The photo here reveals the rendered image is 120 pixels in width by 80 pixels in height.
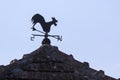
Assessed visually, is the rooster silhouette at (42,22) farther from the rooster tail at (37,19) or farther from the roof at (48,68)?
the roof at (48,68)

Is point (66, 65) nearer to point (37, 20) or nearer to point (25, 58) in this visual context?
point (25, 58)

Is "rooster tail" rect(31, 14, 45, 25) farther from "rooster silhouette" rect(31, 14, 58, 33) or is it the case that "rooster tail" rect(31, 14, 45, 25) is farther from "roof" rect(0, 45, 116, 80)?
"roof" rect(0, 45, 116, 80)

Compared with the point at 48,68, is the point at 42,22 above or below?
above

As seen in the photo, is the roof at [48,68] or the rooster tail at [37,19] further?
the rooster tail at [37,19]

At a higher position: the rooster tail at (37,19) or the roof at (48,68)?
the rooster tail at (37,19)

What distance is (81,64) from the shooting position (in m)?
18.0

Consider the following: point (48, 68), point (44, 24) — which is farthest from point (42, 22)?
point (48, 68)

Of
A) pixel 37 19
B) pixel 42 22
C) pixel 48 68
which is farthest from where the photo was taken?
pixel 42 22

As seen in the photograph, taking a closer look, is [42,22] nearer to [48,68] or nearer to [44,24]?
[44,24]

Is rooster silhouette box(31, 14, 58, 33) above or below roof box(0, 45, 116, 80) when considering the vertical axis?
above

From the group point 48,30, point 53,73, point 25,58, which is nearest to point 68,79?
point 53,73

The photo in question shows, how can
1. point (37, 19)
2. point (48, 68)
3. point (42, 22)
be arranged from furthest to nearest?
point (42, 22) → point (37, 19) → point (48, 68)

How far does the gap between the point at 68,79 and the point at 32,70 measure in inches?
51.9

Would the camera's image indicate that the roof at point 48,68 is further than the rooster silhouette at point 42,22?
No
